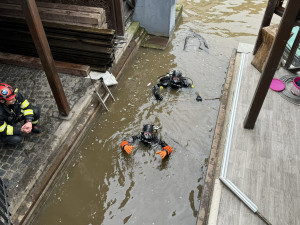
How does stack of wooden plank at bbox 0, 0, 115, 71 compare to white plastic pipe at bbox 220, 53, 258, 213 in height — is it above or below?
above

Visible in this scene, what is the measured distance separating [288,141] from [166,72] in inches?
171

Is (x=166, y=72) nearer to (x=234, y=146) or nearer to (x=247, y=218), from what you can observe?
(x=234, y=146)

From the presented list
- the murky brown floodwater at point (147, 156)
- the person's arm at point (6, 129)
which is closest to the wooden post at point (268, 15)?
the murky brown floodwater at point (147, 156)

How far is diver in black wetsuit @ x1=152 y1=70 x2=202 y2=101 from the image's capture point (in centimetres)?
782

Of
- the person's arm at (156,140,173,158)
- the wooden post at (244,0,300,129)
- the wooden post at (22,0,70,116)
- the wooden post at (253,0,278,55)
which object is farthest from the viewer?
the wooden post at (253,0,278,55)

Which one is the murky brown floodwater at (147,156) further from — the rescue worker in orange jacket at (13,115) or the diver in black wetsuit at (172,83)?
the rescue worker in orange jacket at (13,115)

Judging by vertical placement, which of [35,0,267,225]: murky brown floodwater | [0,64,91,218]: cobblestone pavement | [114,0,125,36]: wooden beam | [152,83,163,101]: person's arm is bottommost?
[35,0,267,225]: murky brown floodwater

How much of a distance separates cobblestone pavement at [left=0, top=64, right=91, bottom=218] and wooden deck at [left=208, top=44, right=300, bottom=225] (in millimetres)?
3743

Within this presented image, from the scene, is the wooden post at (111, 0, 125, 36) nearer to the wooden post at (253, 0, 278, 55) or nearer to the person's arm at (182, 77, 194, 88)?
the person's arm at (182, 77, 194, 88)

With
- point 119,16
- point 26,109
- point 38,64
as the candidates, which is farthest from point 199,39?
point 26,109

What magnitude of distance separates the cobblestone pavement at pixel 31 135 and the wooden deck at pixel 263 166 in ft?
12.3

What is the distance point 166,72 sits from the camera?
8727 mm

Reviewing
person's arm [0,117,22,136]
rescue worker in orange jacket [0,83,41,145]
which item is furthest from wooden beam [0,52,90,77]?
A: person's arm [0,117,22,136]

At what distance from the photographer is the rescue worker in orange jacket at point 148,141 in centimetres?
618
